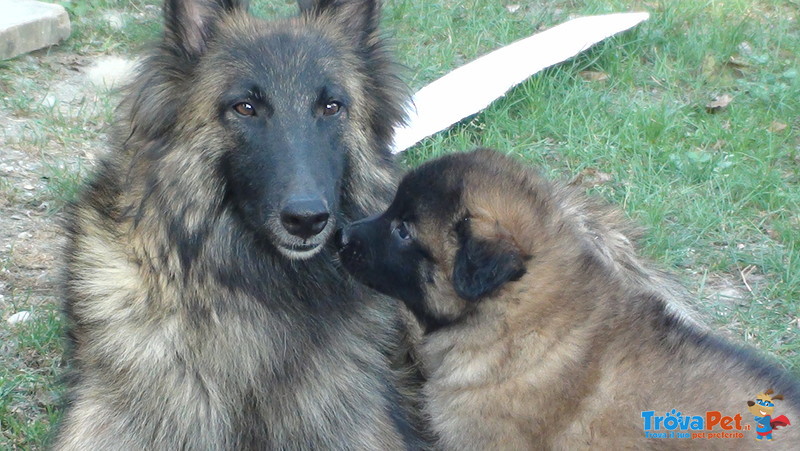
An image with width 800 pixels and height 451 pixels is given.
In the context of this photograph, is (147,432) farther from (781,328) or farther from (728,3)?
(728,3)

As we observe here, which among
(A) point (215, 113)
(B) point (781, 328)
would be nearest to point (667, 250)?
(B) point (781, 328)

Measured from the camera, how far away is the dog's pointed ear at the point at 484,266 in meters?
2.90

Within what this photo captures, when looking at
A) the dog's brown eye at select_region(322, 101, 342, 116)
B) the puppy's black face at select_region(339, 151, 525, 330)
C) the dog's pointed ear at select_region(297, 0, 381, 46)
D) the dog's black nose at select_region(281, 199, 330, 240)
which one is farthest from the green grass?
the dog's black nose at select_region(281, 199, 330, 240)

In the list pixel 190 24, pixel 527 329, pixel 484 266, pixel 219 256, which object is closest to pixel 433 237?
pixel 484 266

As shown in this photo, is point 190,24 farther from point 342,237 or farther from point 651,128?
point 651,128

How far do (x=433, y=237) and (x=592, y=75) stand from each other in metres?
3.51

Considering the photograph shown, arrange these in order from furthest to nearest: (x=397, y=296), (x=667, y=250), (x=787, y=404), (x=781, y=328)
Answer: (x=667, y=250), (x=781, y=328), (x=397, y=296), (x=787, y=404)

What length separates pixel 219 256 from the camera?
317cm

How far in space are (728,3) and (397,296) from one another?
16.1 ft

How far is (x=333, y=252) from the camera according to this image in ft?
11.0

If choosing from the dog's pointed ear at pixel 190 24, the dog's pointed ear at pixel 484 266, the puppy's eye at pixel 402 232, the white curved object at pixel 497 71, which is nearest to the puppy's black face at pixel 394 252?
the puppy's eye at pixel 402 232

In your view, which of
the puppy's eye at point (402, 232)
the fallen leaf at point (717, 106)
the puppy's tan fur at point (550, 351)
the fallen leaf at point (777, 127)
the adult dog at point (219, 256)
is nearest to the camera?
the puppy's tan fur at point (550, 351)

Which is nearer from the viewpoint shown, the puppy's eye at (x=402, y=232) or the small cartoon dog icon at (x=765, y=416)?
the small cartoon dog icon at (x=765, y=416)

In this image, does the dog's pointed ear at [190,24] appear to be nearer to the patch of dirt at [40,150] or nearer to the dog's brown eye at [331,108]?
the dog's brown eye at [331,108]
